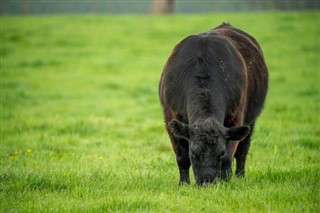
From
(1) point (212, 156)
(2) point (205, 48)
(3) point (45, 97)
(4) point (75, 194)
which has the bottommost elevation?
(3) point (45, 97)

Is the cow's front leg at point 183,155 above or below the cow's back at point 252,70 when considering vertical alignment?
below

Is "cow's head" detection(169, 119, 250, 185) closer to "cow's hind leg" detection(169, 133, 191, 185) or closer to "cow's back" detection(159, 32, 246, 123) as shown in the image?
"cow's back" detection(159, 32, 246, 123)

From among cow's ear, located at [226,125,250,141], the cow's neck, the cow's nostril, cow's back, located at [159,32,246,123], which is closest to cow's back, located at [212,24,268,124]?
cow's back, located at [159,32,246,123]

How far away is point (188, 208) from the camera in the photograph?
17.8 feet

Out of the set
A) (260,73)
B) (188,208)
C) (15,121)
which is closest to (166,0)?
(15,121)

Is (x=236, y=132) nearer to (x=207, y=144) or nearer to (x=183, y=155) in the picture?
(x=207, y=144)

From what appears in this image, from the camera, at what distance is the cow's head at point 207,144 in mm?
5625

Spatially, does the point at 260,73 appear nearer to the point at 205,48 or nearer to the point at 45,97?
the point at 205,48

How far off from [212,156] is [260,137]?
5.24 m

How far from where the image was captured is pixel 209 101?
594 centimetres

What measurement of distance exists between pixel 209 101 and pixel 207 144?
55cm

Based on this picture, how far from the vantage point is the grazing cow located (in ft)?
18.6

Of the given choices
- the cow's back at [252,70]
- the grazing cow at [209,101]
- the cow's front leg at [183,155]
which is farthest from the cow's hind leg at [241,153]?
the cow's front leg at [183,155]

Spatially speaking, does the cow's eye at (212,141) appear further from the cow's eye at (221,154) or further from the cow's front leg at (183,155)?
the cow's front leg at (183,155)
